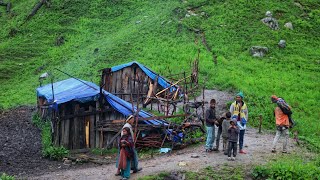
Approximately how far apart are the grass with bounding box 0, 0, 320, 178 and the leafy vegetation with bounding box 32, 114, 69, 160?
591 centimetres

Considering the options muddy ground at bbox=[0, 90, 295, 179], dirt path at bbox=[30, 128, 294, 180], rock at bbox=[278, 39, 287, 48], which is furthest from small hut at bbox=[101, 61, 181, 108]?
rock at bbox=[278, 39, 287, 48]

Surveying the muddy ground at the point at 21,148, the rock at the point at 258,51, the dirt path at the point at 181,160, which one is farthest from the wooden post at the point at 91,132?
the rock at the point at 258,51

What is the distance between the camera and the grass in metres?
26.2

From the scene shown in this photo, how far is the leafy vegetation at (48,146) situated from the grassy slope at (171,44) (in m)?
5.84

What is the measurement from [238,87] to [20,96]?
13.8 meters

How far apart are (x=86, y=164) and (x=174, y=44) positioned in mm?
20886

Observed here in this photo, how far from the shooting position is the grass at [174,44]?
26156mm

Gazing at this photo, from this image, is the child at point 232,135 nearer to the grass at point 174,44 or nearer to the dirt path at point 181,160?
the dirt path at point 181,160

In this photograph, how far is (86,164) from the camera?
14328 mm

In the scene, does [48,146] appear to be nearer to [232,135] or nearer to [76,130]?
[76,130]

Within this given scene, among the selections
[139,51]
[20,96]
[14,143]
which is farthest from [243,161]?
[139,51]

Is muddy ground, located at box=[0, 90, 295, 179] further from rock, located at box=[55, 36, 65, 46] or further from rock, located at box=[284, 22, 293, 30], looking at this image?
rock, located at box=[284, 22, 293, 30]

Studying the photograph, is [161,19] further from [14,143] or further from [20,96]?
[14,143]

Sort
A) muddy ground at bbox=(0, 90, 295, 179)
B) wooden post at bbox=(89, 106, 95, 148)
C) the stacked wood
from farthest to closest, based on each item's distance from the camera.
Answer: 1. the stacked wood
2. wooden post at bbox=(89, 106, 95, 148)
3. muddy ground at bbox=(0, 90, 295, 179)
